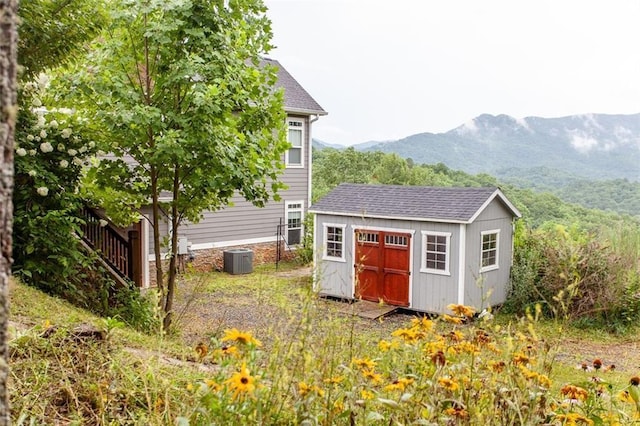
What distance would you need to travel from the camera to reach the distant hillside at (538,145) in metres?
43.7

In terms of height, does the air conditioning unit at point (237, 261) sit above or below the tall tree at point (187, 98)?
below

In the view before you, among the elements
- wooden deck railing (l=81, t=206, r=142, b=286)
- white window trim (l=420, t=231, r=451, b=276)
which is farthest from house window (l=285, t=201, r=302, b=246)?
wooden deck railing (l=81, t=206, r=142, b=286)

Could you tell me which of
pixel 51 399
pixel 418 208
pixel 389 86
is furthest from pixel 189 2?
pixel 389 86

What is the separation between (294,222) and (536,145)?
36575mm

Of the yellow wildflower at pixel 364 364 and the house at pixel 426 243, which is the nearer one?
the yellow wildflower at pixel 364 364

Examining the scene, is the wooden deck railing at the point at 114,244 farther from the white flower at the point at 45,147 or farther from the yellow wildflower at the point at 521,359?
the yellow wildflower at the point at 521,359

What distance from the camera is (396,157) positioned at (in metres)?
26.7

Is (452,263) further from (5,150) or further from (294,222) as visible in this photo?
(5,150)

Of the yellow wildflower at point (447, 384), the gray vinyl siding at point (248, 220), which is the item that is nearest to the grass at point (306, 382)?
the yellow wildflower at point (447, 384)

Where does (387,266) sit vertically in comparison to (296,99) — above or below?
below

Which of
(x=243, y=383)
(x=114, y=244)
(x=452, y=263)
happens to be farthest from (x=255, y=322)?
(x=243, y=383)

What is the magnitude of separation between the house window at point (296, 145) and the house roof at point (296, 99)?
486 mm

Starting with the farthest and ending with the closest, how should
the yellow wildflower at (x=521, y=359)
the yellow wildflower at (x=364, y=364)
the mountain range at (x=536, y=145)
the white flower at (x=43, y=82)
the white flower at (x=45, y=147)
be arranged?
the mountain range at (x=536, y=145), the white flower at (x=43, y=82), the white flower at (x=45, y=147), the yellow wildflower at (x=521, y=359), the yellow wildflower at (x=364, y=364)

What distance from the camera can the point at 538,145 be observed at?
4822 centimetres
